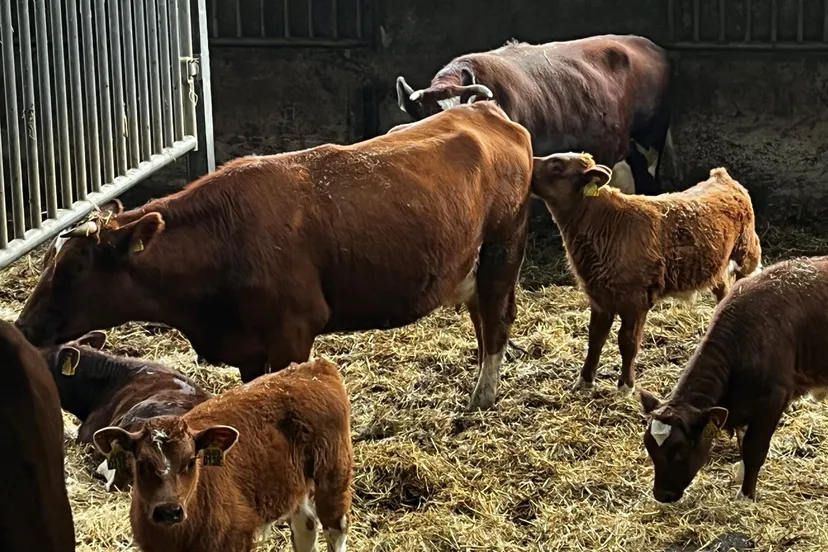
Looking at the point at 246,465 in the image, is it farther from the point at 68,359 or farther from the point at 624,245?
the point at 624,245

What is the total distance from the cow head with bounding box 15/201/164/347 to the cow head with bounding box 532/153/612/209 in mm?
2498

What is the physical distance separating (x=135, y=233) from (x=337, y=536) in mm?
1513

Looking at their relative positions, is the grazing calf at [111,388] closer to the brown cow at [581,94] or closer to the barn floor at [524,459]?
the barn floor at [524,459]

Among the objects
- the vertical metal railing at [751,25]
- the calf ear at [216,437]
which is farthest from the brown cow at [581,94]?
the calf ear at [216,437]

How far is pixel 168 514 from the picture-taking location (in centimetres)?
337

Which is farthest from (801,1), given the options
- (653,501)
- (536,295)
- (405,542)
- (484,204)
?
(405,542)

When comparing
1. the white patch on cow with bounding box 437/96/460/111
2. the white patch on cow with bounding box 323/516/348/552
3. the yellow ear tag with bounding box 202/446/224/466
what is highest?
the white patch on cow with bounding box 437/96/460/111

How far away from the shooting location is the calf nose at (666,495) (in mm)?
4980

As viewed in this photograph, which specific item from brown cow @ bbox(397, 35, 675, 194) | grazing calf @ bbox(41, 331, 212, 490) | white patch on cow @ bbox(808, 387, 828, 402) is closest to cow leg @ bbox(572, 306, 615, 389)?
white patch on cow @ bbox(808, 387, 828, 402)

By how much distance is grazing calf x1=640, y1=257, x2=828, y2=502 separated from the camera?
491 centimetres

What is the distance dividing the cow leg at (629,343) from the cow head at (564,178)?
0.74m

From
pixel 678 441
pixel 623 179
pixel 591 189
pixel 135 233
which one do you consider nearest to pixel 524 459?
pixel 678 441

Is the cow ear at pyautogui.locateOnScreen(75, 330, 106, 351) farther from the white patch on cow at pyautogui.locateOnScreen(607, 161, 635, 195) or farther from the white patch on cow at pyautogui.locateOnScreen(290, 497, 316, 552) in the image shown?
the white patch on cow at pyautogui.locateOnScreen(607, 161, 635, 195)

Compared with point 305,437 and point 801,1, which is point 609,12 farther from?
point 305,437
